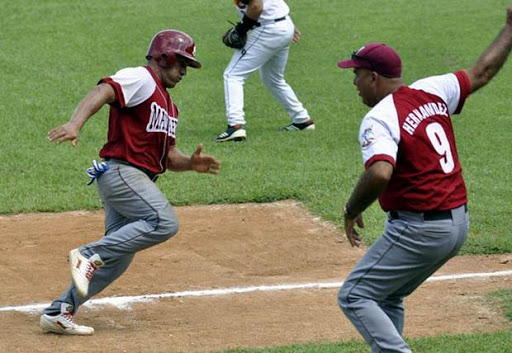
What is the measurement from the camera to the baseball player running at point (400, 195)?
5801mm

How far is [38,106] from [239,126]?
307 cm

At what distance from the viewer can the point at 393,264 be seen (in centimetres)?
592

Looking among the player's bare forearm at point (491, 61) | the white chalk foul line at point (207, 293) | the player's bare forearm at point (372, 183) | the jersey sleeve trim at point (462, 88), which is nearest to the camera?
the player's bare forearm at point (372, 183)

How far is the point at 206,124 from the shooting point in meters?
14.2

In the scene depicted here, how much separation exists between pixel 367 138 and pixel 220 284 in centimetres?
312

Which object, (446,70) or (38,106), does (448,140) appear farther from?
(446,70)

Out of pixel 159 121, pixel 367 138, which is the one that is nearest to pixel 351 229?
pixel 367 138

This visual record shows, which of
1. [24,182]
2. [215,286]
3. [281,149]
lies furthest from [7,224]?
[281,149]

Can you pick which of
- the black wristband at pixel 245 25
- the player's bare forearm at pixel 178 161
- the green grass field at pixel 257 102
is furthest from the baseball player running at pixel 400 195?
the black wristband at pixel 245 25

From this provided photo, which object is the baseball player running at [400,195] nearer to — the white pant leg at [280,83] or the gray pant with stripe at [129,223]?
the gray pant with stripe at [129,223]

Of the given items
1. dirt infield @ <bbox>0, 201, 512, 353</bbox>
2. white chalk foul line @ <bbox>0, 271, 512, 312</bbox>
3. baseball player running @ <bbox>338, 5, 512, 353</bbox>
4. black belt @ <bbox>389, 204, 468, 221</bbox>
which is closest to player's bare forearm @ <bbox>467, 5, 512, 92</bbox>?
baseball player running @ <bbox>338, 5, 512, 353</bbox>

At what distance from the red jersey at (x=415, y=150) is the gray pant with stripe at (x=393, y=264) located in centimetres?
10

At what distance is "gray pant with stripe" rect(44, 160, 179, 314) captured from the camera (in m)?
7.28

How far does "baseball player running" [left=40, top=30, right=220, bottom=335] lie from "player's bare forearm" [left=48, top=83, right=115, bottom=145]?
1 centimetres
